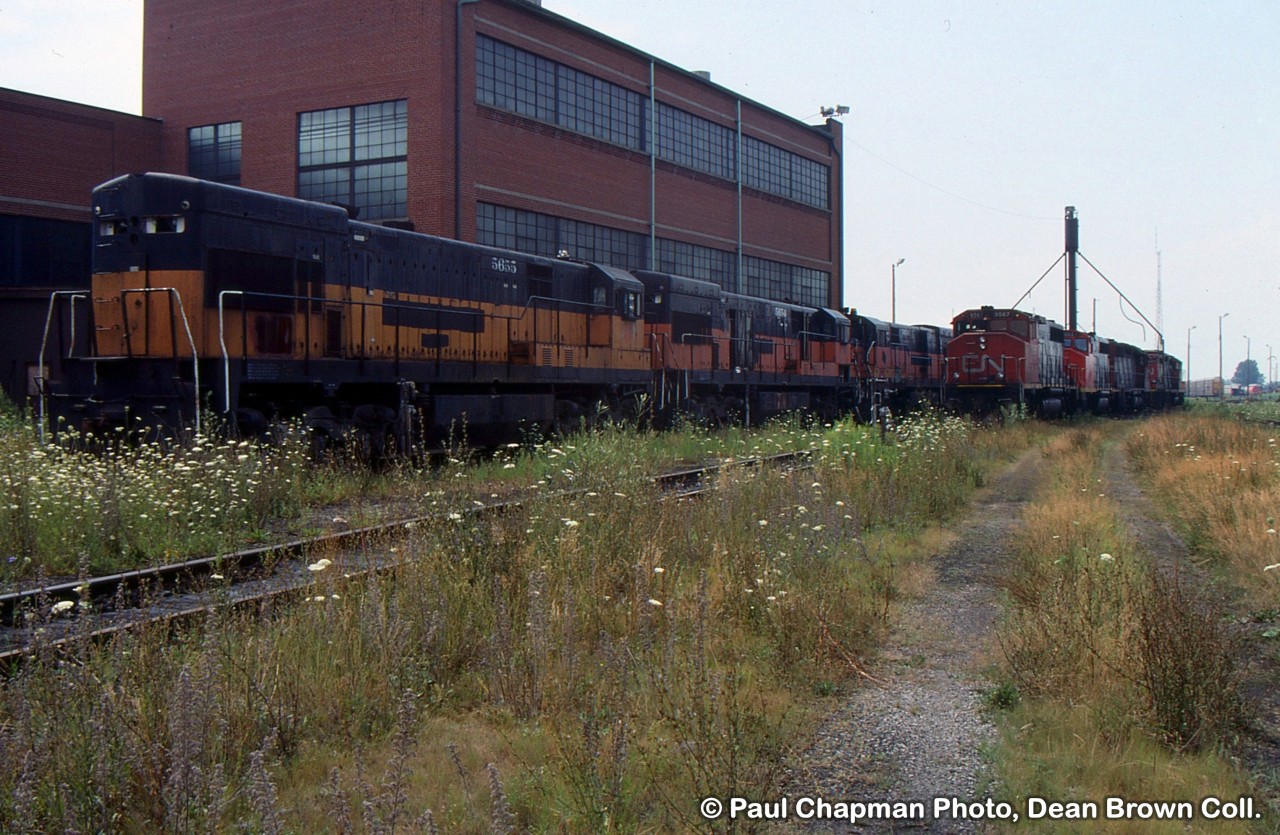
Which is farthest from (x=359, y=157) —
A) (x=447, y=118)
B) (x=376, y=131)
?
(x=447, y=118)

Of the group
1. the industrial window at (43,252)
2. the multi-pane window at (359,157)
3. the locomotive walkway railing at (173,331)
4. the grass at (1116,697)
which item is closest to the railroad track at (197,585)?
the grass at (1116,697)

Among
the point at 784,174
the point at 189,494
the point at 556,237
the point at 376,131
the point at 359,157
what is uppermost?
the point at 784,174

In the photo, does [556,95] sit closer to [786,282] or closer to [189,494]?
[786,282]

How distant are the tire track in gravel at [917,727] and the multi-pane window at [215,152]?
2610 centimetres

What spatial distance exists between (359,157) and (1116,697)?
25170 millimetres

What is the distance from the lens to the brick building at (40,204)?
82.7ft

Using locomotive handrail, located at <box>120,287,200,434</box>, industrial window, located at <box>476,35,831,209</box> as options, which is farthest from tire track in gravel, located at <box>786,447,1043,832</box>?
industrial window, located at <box>476,35,831,209</box>

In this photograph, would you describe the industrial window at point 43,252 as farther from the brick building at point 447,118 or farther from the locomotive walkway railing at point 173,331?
the locomotive walkway railing at point 173,331

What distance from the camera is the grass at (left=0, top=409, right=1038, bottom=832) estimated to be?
10.8ft

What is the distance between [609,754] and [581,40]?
2828 centimetres

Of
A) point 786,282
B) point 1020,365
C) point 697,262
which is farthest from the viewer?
point 786,282

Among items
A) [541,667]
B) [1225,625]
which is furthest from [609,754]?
[1225,625]

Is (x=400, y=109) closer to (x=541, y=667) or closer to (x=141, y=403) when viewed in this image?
(x=141, y=403)

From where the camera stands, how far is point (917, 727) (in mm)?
4465
